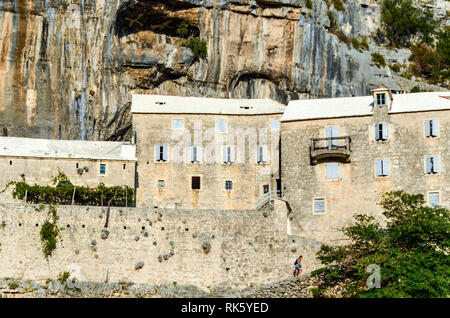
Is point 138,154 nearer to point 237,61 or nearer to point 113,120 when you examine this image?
point 113,120

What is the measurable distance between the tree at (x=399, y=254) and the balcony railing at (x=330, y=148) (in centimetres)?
481

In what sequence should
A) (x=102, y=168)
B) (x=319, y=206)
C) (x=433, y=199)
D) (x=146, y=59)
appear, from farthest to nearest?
1. (x=146, y=59)
2. (x=102, y=168)
3. (x=319, y=206)
4. (x=433, y=199)

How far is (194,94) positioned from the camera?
Answer: 66125 mm

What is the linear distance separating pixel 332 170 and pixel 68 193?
16.3 meters

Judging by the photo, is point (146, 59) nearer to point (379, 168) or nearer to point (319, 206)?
point (319, 206)

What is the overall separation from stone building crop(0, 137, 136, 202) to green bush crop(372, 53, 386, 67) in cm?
2746

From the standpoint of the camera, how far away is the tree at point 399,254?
40938 mm

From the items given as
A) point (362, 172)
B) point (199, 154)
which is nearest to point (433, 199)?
point (362, 172)

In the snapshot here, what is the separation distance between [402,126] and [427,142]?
73.3 inches

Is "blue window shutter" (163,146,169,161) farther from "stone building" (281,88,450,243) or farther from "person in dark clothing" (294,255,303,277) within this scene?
"person in dark clothing" (294,255,303,277)

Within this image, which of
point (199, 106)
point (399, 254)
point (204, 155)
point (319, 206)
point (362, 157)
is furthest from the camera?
point (199, 106)

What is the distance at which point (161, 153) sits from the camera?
56.0 m

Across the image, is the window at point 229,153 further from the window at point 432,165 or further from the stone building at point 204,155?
the window at point 432,165

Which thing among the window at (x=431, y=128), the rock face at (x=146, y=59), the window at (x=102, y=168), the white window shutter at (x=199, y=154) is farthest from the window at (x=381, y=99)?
the window at (x=102, y=168)
